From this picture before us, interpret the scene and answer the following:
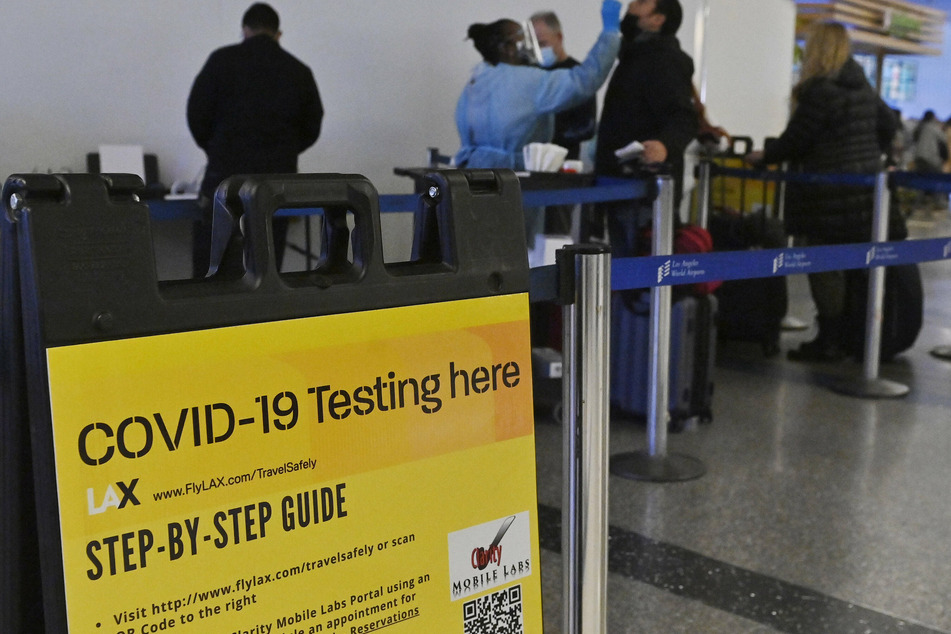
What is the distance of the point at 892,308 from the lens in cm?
466

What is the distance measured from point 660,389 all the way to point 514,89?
5.83 feet

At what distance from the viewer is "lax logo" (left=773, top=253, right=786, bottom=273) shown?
2.19m

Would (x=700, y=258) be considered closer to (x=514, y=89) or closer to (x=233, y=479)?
(x=233, y=479)

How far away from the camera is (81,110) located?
4746 millimetres

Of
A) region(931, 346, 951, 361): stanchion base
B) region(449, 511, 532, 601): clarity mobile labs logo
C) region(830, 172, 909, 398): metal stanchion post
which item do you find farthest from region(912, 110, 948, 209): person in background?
region(449, 511, 532, 601): clarity mobile labs logo

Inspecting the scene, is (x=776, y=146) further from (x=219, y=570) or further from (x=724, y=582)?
(x=219, y=570)

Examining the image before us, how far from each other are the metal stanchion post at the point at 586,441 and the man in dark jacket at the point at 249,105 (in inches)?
119

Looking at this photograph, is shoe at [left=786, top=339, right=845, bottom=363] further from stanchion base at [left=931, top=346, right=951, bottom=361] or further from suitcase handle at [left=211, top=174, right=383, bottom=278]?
suitcase handle at [left=211, top=174, right=383, bottom=278]

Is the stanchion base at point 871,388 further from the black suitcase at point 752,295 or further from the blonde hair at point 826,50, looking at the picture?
the blonde hair at point 826,50

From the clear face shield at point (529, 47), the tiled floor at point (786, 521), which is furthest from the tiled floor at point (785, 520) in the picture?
the clear face shield at point (529, 47)

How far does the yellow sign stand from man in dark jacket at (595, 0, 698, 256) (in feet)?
8.27

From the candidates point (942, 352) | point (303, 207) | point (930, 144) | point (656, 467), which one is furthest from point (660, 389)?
point (930, 144)

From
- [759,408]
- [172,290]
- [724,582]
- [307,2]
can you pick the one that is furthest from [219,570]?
[307,2]

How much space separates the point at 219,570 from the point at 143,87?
4448mm
